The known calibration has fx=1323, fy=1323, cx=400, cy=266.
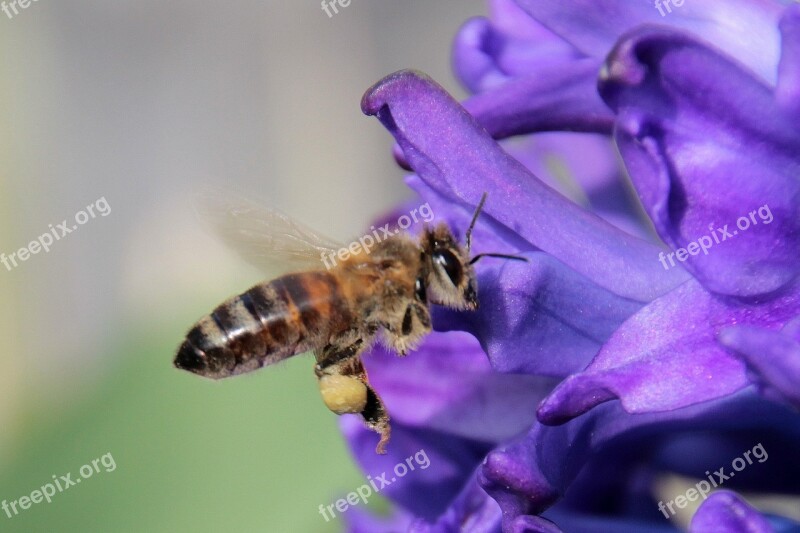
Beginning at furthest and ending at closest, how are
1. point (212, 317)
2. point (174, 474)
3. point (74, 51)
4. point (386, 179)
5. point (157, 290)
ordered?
point (74, 51) → point (386, 179) → point (157, 290) → point (174, 474) → point (212, 317)

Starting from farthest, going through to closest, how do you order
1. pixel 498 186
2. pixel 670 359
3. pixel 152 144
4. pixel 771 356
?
pixel 152 144 < pixel 498 186 < pixel 670 359 < pixel 771 356

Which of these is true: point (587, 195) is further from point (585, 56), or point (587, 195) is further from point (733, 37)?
point (733, 37)

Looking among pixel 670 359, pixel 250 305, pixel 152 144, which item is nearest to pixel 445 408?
pixel 250 305

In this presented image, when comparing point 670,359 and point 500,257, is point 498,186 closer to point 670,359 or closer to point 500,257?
point 500,257

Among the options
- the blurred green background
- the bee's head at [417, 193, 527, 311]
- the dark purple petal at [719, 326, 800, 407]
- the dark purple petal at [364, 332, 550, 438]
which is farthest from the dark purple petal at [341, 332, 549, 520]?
the blurred green background

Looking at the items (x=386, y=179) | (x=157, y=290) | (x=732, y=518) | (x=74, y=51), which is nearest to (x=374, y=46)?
(x=386, y=179)

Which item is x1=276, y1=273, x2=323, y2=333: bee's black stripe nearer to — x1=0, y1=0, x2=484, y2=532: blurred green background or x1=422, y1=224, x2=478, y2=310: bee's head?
x1=422, y1=224, x2=478, y2=310: bee's head
